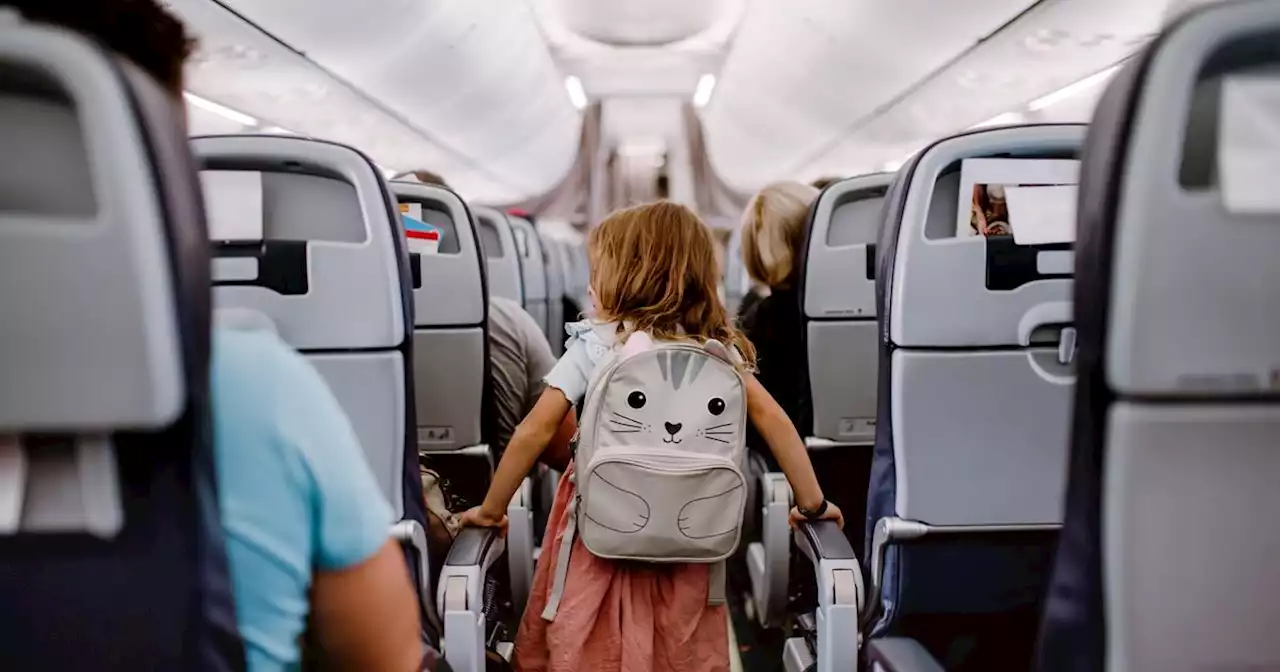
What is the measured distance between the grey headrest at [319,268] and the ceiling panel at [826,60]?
4570 millimetres

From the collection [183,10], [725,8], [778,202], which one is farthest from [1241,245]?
[725,8]

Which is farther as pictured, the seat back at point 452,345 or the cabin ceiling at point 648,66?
the cabin ceiling at point 648,66

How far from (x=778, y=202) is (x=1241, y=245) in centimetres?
232

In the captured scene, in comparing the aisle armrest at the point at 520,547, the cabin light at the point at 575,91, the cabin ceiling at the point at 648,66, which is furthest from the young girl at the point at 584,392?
the cabin light at the point at 575,91

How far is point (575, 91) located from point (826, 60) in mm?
7064

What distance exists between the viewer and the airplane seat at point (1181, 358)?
0.85 metres

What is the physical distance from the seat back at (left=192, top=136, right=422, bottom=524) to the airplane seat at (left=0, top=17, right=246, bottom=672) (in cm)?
89

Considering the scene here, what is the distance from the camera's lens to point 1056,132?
67.9 inches

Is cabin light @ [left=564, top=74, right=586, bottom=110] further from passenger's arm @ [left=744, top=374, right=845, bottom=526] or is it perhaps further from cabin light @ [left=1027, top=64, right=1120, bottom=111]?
passenger's arm @ [left=744, top=374, right=845, bottom=526]

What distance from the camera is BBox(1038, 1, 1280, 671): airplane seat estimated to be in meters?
0.85

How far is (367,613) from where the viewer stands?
1069 mm

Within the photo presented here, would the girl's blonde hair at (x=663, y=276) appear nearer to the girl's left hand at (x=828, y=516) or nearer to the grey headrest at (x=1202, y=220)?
the girl's left hand at (x=828, y=516)

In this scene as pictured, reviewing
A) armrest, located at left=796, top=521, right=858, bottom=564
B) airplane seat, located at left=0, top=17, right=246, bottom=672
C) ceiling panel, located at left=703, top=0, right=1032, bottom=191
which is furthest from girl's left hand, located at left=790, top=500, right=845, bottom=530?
ceiling panel, located at left=703, top=0, right=1032, bottom=191

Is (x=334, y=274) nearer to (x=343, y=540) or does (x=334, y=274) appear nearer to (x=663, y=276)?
(x=663, y=276)
